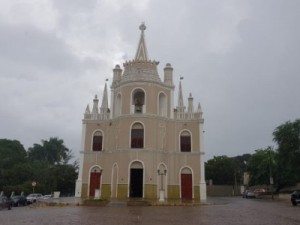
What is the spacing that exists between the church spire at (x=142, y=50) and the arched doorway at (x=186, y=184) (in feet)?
50.1

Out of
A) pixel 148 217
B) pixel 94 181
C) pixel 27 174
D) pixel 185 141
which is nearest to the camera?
pixel 148 217

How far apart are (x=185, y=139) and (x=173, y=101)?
198 inches

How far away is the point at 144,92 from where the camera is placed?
42.0 m

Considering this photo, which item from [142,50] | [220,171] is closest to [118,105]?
[142,50]

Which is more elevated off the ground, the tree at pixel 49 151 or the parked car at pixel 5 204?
the tree at pixel 49 151

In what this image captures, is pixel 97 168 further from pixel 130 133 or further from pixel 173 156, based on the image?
pixel 173 156

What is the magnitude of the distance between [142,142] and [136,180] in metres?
4.41

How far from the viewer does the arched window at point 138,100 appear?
1679 inches

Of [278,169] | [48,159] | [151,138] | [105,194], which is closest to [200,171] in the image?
[151,138]

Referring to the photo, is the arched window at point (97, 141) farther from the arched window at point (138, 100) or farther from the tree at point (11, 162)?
the tree at point (11, 162)

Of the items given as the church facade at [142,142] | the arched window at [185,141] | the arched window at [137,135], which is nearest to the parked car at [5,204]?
the church facade at [142,142]

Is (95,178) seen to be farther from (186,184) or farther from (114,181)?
(186,184)

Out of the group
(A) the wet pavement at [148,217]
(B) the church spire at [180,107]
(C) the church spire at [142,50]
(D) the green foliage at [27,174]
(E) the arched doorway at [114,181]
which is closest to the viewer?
(A) the wet pavement at [148,217]

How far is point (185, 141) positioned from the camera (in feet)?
141
